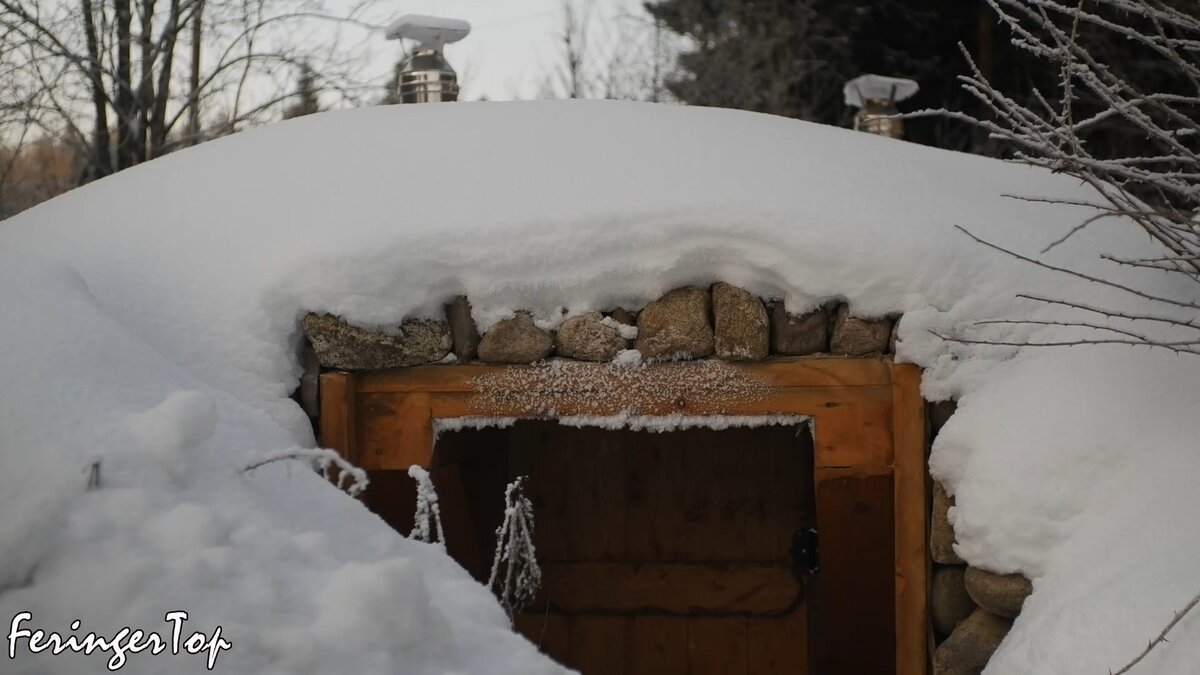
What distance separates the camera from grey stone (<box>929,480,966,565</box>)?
2920 mm

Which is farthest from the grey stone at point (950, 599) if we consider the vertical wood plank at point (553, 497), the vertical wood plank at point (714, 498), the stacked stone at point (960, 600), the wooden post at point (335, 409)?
the vertical wood plank at point (553, 497)

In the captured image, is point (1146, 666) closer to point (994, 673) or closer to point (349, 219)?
point (994, 673)

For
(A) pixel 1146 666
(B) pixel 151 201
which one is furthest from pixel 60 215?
(A) pixel 1146 666

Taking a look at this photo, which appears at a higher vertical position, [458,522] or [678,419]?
[678,419]

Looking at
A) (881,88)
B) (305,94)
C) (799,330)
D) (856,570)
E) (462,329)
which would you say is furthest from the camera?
(305,94)

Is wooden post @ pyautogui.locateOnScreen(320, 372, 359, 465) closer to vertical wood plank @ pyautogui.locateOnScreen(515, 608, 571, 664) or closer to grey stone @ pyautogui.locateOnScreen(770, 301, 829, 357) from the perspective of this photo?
grey stone @ pyautogui.locateOnScreen(770, 301, 829, 357)

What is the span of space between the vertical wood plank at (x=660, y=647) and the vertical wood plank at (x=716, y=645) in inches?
1.5

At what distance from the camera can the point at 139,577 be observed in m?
1.57

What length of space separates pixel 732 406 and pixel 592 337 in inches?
17.5

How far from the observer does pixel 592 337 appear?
3090 millimetres

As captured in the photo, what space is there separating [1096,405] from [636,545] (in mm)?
2873

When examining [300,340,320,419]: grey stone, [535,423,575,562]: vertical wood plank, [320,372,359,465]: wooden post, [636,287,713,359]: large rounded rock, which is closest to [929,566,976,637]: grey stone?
[636,287,713,359]: large rounded rock

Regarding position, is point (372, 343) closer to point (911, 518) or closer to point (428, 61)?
point (911, 518)

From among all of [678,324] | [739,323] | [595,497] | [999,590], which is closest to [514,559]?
[678,324]
